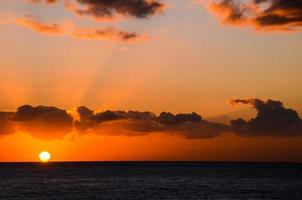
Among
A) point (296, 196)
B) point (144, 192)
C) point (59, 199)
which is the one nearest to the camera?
point (59, 199)

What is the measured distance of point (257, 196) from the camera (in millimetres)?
99875

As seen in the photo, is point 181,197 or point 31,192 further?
point 31,192

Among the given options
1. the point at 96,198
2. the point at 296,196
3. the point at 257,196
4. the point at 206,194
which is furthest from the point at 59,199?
the point at 296,196

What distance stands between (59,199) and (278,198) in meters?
43.2

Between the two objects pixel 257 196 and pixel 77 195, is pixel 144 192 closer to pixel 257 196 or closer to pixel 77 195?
pixel 77 195

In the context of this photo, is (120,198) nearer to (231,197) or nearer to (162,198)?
(162,198)

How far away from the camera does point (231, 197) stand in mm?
96500

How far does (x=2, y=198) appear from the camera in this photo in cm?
9594

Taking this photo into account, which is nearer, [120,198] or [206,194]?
[120,198]

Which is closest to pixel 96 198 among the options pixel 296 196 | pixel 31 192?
pixel 31 192

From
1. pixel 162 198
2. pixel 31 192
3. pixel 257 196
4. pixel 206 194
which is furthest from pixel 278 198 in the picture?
pixel 31 192

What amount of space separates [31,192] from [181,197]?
3543 centimetres

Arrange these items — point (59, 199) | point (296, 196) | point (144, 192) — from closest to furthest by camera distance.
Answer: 1. point (59, 199)
2. point (296, 196)
3. point (144, 192)

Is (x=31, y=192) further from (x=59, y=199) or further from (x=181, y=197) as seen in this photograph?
(x=181, y=197)
